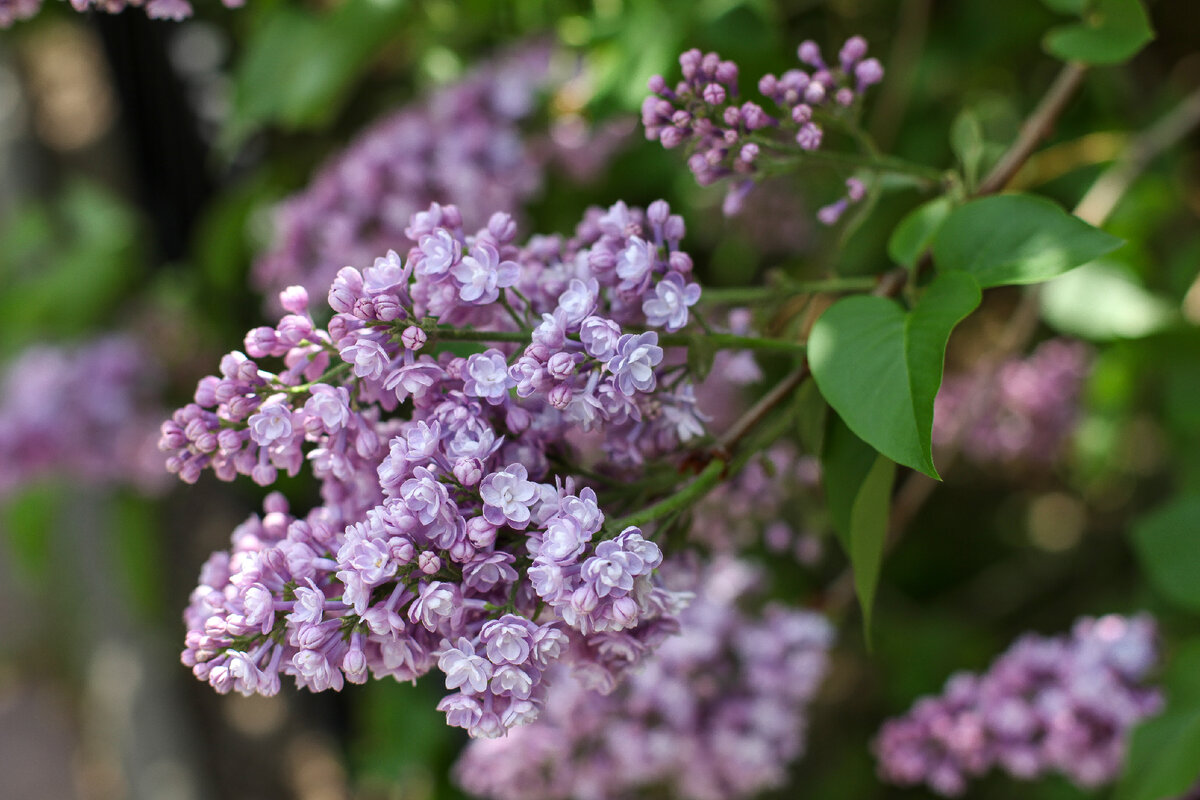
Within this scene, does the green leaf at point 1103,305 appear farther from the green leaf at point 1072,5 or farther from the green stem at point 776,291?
the green stem at point 776,291

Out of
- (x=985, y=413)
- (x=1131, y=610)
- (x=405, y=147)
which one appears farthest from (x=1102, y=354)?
(x=405, y=147)

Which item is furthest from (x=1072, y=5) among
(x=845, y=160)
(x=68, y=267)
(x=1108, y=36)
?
(x=68, y=267)

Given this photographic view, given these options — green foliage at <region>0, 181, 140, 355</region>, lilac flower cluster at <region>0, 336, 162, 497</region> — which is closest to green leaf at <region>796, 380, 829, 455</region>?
lilac flower cluster at <region>0, 336, 162, 497</region>

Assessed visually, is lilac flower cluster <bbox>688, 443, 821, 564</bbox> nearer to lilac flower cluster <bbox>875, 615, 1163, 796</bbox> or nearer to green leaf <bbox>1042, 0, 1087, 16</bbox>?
lilac flower cluster <bbox>875, 615, 1163, 796</bbox>

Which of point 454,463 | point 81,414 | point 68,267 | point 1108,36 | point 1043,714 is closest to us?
point 454,463

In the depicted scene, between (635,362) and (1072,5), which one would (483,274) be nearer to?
(635,362)

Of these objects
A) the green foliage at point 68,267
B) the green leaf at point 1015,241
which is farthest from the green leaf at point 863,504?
the green foliage at point 68,267
